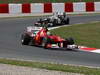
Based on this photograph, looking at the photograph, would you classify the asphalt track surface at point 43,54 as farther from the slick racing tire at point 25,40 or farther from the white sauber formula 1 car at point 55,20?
the white sauber formula 1 car at point 55,20

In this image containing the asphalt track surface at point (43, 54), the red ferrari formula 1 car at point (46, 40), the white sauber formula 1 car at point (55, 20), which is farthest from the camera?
the white sauber formula 1 car at point (55, 20)

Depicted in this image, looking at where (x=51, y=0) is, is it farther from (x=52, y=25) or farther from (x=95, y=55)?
(x=95, y=55)

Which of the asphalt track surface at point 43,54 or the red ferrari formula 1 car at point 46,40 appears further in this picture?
the red ferrari formula 1 car at point 46,40

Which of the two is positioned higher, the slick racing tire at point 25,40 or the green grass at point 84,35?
the slick racing tire at point 25,40

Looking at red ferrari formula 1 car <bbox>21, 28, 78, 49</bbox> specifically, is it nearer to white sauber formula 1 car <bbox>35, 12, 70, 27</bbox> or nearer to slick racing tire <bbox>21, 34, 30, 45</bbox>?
slick racing tire <bbox>21, 34, 30, 45</bbox>

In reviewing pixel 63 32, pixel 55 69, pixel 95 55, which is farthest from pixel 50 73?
pixel 63 32

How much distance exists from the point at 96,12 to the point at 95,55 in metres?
17.8

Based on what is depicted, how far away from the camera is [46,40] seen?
14.2 m

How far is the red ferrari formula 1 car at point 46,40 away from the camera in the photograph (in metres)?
14.0

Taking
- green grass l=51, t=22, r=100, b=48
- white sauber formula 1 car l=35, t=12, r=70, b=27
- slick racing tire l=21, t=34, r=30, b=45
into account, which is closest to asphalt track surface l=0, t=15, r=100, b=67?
slick racing tire l=21, t=34, r=30, b=45

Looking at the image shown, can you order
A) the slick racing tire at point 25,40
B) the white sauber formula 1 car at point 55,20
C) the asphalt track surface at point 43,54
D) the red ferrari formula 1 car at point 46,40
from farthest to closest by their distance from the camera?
the white sauber formula 1 car at point 55,20, the slick racing tire at point 25,40, the red ferrari formula 1 car at point 46,40, the asphalt track surface at point 43,54

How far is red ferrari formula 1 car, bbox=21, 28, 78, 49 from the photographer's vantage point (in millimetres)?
13961

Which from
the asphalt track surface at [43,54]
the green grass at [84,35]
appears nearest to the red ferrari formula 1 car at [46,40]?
the asphalt track surface at [43,54]

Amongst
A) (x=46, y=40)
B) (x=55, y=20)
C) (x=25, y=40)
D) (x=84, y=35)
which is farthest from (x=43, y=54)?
(x=55, y=20)
